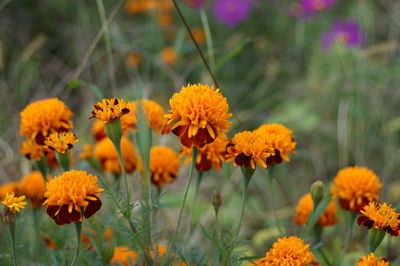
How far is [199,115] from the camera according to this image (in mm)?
865

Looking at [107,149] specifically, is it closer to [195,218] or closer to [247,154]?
[247,154]

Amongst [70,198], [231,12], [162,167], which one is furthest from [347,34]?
[70,198]

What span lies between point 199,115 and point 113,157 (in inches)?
21.9

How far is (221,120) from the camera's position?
2.89 feet

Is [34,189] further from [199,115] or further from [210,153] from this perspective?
[199,115]

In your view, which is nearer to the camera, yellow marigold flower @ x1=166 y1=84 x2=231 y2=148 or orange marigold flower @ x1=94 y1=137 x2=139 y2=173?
yellow marigold flower @ x1=166 y1=84 x2=231 y2=148

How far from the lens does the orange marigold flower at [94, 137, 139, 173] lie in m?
1.33

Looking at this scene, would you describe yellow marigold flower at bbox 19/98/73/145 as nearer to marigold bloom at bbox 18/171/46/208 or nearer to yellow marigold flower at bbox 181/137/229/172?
marigold bloom at bbox 18/171/46/208

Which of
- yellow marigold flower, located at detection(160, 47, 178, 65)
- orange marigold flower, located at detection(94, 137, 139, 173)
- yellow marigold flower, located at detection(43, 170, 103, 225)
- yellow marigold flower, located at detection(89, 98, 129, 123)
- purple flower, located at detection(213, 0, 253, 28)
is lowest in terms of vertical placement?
yellow marigold flower, located at detection(43, 170, 103, 225)

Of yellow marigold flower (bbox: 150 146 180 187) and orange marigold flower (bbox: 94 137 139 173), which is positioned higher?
orange marigold flower (bbox: 94 137 139 173)

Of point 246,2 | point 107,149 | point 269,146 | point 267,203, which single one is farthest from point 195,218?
point 246,2

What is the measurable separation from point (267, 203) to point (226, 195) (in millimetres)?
215

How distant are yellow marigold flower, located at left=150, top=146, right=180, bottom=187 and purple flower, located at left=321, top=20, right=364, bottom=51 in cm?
172

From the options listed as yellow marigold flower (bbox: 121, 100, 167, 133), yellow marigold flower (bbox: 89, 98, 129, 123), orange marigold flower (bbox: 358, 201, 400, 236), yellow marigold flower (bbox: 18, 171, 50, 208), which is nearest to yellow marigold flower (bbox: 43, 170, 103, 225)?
yellow marigold flower (bbox: 89, 98, 129, 123)
